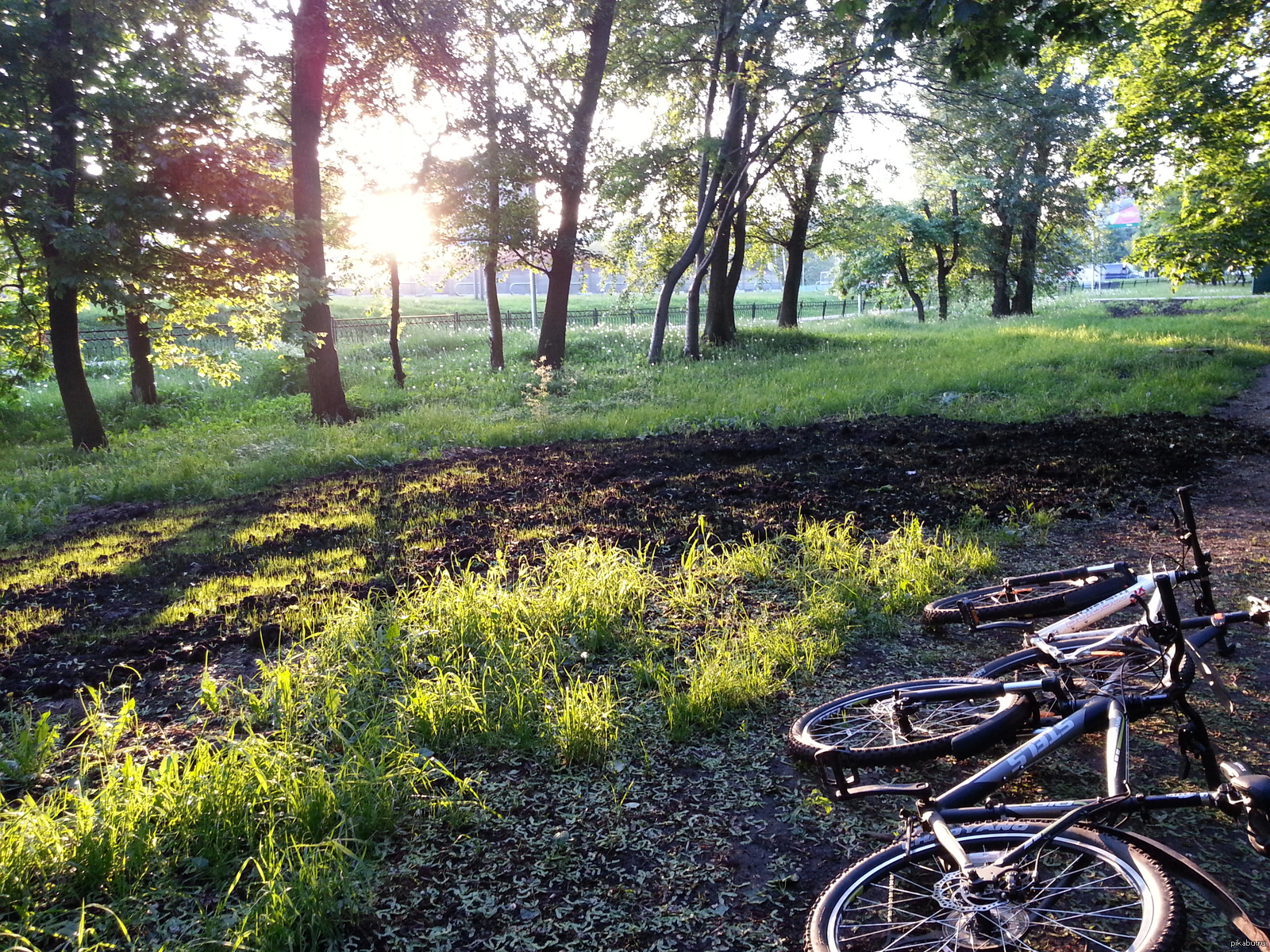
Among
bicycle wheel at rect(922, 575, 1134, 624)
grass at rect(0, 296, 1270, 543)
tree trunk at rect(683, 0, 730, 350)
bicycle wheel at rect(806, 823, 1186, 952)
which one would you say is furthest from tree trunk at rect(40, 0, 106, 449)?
bicycle wheel at rect(806, 823, 1186, 952)

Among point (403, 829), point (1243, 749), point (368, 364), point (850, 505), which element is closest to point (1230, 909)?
point (1243, 749)

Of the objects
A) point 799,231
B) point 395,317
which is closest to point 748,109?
point 799,231

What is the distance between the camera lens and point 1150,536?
6453mm

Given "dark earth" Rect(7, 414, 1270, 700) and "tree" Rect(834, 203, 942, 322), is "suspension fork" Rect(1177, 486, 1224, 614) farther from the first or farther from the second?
"tree" Rect(834, 203, 942, 322)

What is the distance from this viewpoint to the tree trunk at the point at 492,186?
58.9 ft

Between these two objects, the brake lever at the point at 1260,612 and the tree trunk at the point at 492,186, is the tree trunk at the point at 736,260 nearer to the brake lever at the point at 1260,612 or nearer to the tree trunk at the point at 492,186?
→ the tree trunk at the point at 492,186

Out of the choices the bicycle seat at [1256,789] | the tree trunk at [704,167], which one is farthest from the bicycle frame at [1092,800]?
the tree trunk at [704,167]

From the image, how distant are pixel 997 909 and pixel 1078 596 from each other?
6.25 feet

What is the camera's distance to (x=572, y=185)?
2020 cm

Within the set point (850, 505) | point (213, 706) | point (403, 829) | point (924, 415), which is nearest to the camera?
point (403, 829)

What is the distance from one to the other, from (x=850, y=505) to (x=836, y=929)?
553 centimetres

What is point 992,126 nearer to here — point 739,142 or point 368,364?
point 739,142

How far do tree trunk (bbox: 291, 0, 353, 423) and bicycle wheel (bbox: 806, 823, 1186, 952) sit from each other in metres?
14.5

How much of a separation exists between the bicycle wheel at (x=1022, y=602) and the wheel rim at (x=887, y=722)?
62cm
